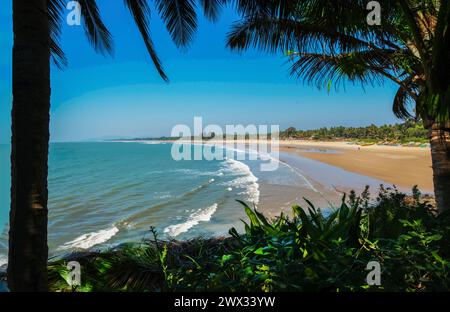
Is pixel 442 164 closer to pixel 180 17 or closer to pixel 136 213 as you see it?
pixel 180 17

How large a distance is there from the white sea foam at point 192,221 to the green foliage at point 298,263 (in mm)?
5041

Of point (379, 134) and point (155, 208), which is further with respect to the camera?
point (379, 134)

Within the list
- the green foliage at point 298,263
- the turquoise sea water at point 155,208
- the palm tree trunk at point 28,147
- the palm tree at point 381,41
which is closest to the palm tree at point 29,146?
the palm tree trunk at point 28,147

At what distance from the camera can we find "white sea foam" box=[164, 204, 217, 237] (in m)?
8.15

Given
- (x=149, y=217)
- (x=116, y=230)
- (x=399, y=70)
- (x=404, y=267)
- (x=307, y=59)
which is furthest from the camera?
(x=149, y=217)

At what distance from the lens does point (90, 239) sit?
771cm

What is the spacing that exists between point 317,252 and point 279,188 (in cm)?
1343

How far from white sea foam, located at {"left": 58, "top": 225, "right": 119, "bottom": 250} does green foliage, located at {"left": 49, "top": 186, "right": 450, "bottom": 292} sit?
4640mm

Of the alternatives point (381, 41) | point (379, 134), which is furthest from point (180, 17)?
point (379, 134)

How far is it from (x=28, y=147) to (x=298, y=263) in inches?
70.6

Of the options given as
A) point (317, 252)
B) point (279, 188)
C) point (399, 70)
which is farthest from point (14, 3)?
point (279, 188)

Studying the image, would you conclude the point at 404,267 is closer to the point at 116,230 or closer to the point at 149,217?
the point at 116,230
